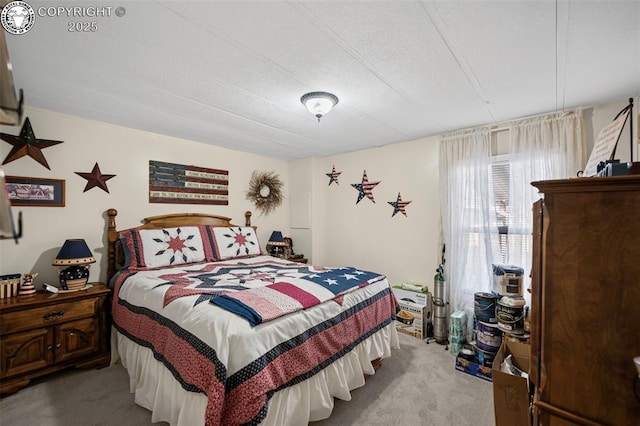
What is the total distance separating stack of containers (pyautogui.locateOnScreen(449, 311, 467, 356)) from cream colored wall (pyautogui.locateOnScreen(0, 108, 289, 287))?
340 cm

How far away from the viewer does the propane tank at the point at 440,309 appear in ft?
10.5

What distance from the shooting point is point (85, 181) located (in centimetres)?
293

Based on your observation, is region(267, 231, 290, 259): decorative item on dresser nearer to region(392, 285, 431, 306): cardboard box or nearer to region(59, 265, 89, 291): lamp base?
region(392, 285, 431, 306): cardboard box

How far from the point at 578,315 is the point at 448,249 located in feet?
7.66

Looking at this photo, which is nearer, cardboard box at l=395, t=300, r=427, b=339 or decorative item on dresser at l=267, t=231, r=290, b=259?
cardboard box at l=395, t=300, r=427, b=339

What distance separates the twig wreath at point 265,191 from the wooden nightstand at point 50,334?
91.1 inches

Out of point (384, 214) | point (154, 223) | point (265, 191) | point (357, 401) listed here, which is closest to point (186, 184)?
point (154, 223)

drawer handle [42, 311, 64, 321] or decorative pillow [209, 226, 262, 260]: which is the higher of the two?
decorative pillow [209, 226, 262, 260]

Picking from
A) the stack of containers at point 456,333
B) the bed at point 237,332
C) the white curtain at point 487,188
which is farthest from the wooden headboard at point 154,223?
the stack of containers at point 456,333

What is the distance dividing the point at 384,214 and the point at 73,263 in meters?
3.47

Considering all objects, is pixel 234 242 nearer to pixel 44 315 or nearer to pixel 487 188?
pixel 44 315

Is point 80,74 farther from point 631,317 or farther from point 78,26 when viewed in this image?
point 631,317

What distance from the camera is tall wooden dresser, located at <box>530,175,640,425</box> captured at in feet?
3.13

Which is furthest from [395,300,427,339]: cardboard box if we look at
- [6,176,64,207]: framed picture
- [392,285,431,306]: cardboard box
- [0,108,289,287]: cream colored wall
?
[6,176,64,207]: framed picture
